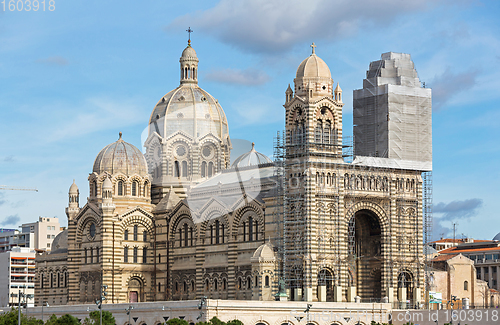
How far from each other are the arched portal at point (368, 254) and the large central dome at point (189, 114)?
2564cm

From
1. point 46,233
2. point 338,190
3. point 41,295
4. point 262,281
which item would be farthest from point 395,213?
point 46,233

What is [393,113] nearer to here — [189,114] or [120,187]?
[189,114]

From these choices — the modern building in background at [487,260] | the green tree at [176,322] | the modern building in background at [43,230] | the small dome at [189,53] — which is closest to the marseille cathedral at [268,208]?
the small dome at [189,53]

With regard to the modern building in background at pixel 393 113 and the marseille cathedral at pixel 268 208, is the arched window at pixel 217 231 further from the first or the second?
the modern building in background at pixel 393 113

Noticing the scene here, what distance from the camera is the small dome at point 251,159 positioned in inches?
3784

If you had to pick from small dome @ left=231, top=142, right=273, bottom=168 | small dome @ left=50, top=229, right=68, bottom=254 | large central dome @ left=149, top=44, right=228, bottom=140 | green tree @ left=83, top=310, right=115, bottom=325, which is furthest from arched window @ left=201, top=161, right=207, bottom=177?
green tree @ left=83, top=310, right=115, bottom=325

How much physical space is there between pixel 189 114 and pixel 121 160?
10096mm

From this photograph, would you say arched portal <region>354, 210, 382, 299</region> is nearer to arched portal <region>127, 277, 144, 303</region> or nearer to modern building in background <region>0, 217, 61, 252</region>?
arched portal <region>127, 277, 144, 303</region>

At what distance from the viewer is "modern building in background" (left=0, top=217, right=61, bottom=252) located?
150 meters

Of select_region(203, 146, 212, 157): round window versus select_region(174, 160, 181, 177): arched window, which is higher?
select_region(203, 146, 212, 157): round window

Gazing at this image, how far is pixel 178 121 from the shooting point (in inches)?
4048

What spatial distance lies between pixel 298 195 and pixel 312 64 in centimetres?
1193

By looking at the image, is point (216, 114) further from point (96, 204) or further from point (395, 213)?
point (395, 213)

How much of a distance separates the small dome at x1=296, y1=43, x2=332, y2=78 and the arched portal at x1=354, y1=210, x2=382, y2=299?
12.7m
